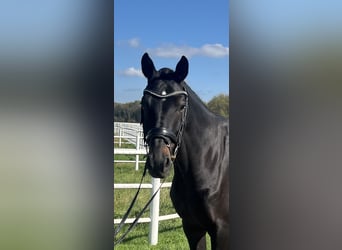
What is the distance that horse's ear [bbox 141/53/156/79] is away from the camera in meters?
1.58

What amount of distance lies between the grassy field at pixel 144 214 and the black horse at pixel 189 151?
0.04m

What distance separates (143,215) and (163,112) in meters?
0.46

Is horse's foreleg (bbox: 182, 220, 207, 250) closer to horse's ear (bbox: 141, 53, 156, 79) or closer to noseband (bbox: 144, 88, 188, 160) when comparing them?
noseband (bbox: 144, 88, 188, 160)

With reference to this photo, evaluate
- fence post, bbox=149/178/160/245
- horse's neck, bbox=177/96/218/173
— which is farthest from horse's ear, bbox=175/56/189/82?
fence post, bbox=149/178/160/245

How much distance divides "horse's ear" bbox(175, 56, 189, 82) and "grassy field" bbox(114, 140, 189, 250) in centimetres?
37

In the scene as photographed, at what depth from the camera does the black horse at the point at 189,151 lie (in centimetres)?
155

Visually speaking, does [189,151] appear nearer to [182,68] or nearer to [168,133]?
[168,133]

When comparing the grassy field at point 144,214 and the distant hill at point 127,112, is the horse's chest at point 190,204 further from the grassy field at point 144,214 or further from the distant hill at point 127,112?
the distant hill at point 127,112

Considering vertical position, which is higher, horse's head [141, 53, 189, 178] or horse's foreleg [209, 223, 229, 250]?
horse's head [141, 53, 189, 178]

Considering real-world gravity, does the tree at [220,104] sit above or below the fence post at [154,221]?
above

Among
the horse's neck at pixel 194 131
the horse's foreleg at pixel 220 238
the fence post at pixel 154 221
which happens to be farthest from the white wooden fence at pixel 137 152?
the horse's foreleg at pixel 220 238
